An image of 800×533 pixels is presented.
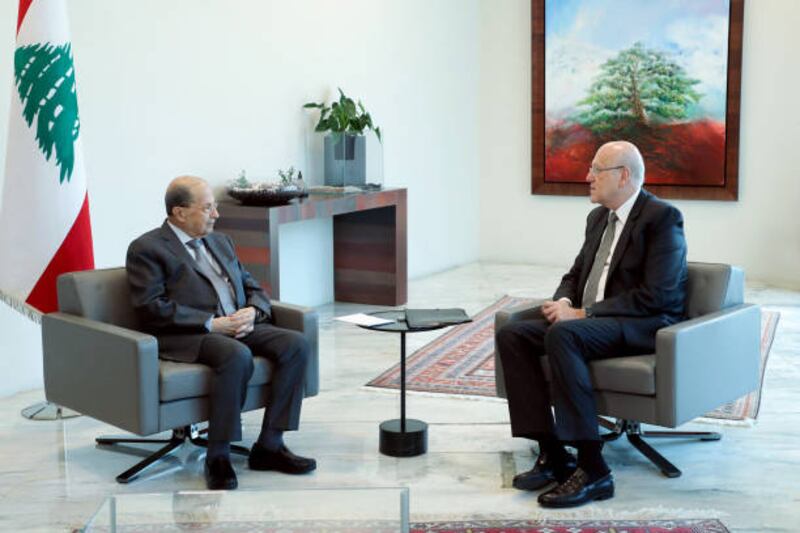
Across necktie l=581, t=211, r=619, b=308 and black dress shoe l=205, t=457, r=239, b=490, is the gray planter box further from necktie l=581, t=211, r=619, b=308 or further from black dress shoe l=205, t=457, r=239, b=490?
black dress shoe l=205, t=457, r=239, b=490

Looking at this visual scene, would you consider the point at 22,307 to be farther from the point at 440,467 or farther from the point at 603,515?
the point at 603,515

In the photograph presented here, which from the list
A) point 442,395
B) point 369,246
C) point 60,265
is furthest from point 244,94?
point 442,395

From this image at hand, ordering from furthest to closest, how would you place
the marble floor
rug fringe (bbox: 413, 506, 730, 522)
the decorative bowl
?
the decorative bowl → the marble floor → rug fringe (bbox: 413, 506, 730, 522)

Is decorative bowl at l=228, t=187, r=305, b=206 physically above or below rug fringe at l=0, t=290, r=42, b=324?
above

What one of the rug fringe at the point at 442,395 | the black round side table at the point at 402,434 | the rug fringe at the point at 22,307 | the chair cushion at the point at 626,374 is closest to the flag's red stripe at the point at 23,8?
the rug fringe at the point at 22,307

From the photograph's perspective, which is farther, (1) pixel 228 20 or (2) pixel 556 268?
(2) pixel 556 268

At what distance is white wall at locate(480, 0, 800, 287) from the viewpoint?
997 cm

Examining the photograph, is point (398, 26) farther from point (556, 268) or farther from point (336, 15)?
point (556, 268)

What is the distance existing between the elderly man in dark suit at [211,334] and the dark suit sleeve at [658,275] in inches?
55.3

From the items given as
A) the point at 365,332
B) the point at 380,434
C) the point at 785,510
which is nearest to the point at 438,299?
the point at 365,332

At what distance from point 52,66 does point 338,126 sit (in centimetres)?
311

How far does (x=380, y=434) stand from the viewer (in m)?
5.07

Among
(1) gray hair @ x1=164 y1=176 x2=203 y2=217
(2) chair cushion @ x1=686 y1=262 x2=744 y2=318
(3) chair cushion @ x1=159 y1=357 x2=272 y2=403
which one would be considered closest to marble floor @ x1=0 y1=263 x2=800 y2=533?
(3) chair cushion @ x1=159 y1=357 x2=272 y2=403

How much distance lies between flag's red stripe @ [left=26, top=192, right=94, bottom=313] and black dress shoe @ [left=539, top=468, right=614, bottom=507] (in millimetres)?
2710
